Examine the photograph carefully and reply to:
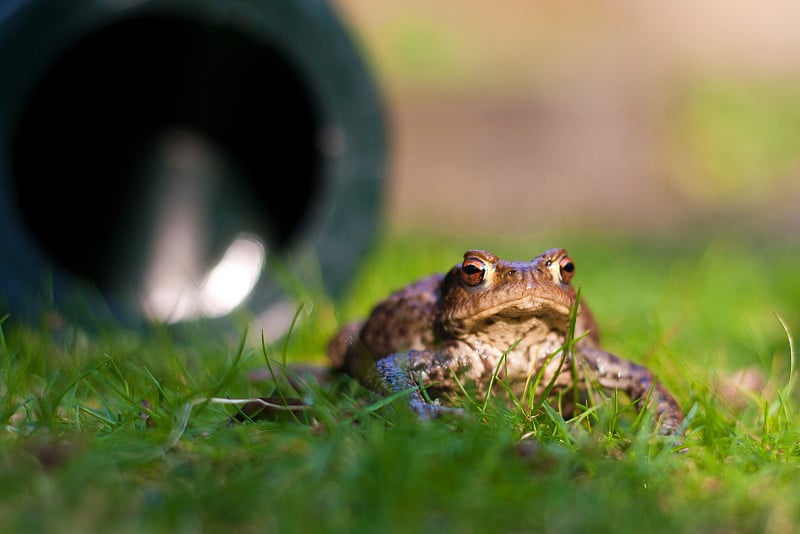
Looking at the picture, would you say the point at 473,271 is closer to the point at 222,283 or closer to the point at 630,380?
the point at 630,380

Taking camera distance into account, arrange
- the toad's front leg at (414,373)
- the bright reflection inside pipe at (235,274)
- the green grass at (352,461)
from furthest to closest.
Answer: the bright reflection inside pipe at (235,274), the toad's front leg at (414,373), the green grass at (352,461)

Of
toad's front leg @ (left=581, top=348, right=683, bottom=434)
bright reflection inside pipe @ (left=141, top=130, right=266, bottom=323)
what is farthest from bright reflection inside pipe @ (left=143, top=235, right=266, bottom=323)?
toad's front leg @ (left=581, top=348, right=683, bottom=434)

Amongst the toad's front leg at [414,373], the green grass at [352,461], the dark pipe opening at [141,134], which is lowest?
the green grass at [352,461]

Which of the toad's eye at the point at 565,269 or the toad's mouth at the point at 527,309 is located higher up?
the toad's eye at the point at 565,269

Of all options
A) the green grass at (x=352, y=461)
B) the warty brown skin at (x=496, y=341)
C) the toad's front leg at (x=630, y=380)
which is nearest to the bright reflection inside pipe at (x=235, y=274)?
the green grass at (x=352, y=461)

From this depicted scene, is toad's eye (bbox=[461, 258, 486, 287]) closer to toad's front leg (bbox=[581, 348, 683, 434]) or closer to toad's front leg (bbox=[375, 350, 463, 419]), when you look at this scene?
toad's front leg (bbox=[375, 350, 463, 419])

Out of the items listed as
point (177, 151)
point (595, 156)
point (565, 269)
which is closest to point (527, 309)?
point (565, 269)

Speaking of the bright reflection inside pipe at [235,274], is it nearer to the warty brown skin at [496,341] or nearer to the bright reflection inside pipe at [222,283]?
the bright reflection inside pipe at [222,283]
